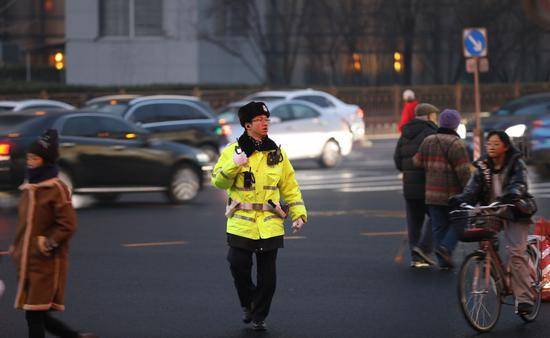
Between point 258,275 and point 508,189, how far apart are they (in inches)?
78.9

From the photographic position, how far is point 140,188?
1945 centimetres

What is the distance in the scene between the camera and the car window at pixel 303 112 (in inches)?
1120

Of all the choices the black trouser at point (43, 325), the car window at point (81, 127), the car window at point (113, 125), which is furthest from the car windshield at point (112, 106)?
the black trouser at point (43, 325)

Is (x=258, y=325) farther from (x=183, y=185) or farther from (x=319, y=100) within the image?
(x=319, y=100)

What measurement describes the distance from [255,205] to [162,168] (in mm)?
11057

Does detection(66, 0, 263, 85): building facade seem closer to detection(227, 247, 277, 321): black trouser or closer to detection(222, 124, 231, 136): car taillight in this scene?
detection(222, 124, 231, 136): car taillight

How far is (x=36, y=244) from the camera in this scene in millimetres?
7746

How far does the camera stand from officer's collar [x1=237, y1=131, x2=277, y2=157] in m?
8.78

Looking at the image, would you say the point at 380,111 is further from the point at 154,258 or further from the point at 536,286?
the point at 536,286

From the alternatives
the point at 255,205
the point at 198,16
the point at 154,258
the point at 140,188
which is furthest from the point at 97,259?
the point at 198,16

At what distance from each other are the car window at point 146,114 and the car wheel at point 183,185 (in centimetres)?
524

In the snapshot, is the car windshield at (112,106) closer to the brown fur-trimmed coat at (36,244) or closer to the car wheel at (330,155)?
the car wheel at (330,155)

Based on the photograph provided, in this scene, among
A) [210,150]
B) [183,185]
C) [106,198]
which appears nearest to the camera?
[183,185]

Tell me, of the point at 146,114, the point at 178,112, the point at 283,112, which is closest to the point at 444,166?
the point at 146,114
